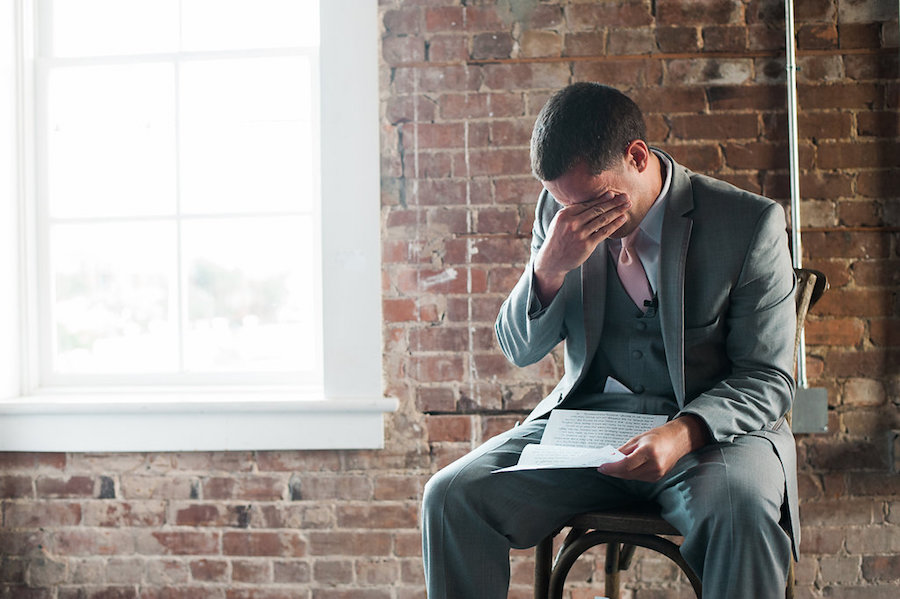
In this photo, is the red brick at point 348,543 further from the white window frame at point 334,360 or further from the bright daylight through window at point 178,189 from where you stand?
the bright daylight through window at point 178,189

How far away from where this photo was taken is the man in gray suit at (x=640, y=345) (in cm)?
139

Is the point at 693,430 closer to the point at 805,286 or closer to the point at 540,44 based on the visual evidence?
the point at 805,286

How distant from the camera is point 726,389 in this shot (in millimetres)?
1458

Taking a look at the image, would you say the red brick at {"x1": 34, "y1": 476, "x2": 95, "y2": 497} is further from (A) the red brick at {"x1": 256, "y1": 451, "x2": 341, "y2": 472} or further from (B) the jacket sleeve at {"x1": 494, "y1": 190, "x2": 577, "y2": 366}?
(B) the jacket sleeve at {"x1": 494, "y1": 190, "x2": 577, "y2": 366}

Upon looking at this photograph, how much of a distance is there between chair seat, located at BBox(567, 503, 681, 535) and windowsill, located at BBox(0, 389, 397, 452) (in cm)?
95

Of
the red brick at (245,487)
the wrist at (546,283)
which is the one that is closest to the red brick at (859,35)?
the wrist at (546,283)

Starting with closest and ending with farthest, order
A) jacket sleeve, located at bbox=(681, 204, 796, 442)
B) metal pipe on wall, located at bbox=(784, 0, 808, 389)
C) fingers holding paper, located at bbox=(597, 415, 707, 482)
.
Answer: fingers holding paper, located at bbox=(597, 415, 707, 482)
jacket sleeve, located at bbox=(681, 204, 796, 442)
metal pipe on wall, located at bbox=(784, 0, 808, 389)

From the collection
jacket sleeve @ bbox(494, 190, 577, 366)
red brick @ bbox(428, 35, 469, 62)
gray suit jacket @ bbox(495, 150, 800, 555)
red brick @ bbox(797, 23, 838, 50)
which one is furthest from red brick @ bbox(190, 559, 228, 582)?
red brick @ bbox(797, 23, 838, 50)

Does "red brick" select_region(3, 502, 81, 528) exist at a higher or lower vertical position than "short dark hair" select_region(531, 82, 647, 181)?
lower

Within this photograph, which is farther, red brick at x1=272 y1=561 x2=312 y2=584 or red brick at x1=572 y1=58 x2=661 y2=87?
red brick at x1=272 y1=561 x2=312 y2=584

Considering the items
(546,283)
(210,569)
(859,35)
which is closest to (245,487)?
(210,569)

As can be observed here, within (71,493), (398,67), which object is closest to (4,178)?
(71,493)

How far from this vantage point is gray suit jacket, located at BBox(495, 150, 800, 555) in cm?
147

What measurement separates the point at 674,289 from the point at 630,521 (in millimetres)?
475
